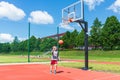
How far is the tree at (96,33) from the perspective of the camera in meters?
59.2

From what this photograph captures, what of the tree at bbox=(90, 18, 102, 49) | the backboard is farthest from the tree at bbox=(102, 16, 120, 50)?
the backboard

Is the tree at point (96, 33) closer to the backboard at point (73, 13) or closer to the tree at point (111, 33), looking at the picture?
the tree at point (111, 33)

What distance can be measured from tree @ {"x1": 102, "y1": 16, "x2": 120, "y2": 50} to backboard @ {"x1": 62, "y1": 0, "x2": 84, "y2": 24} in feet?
120

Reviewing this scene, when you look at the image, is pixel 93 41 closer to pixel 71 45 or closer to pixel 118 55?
pixel 71 45

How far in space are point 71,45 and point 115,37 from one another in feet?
57.7

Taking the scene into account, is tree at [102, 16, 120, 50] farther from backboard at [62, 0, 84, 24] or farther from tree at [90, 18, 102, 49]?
backboard at [62, 0, 84, 24]

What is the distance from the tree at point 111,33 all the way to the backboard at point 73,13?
36.6 m

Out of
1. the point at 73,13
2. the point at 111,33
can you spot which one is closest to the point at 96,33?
the point at 111,33

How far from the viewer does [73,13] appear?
18406 mm

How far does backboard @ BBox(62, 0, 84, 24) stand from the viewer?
665 inches

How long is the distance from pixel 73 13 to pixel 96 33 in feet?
138

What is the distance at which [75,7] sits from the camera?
727 inches

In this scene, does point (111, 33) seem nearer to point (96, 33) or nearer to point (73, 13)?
point (96, 33)

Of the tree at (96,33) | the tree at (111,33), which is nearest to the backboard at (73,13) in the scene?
the tree at (111,33)
